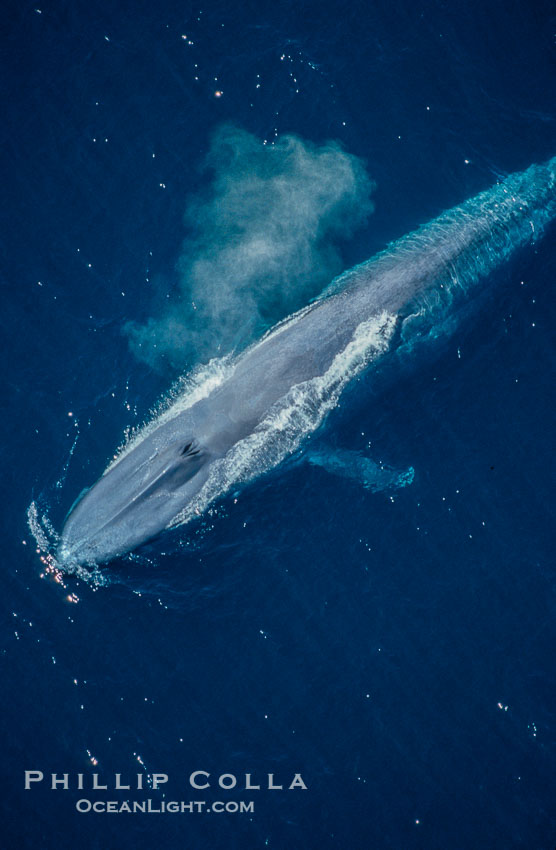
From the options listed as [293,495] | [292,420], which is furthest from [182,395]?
[293,495]

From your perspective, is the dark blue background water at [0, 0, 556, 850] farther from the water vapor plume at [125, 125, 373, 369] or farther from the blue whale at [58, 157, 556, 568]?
the blue whale at [58, 157, 556, 568]

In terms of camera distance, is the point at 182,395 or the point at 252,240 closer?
Result: the point at 182,395

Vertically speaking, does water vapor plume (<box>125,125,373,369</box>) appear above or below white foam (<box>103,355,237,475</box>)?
above

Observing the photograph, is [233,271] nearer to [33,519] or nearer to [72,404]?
[72,404]

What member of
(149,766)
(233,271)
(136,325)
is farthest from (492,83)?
(149,766)

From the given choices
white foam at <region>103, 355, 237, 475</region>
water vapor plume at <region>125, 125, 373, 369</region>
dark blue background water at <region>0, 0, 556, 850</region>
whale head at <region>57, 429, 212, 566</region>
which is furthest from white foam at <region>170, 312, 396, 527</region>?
water vapor plume at <region>125, 125, 373, 369</region>

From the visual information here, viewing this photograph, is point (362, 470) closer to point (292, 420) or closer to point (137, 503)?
point (292, 420)

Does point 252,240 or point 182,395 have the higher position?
point 252,240
